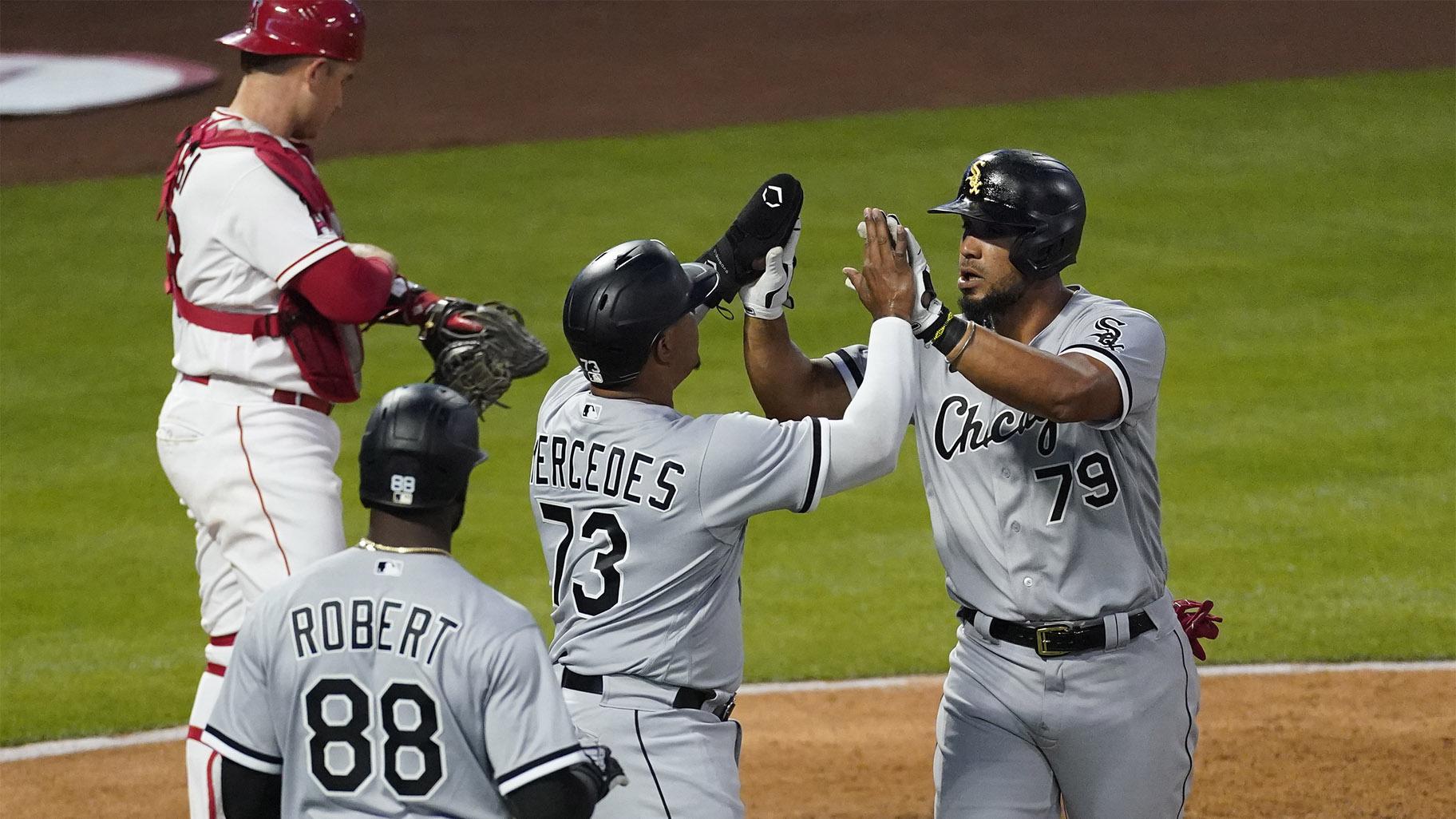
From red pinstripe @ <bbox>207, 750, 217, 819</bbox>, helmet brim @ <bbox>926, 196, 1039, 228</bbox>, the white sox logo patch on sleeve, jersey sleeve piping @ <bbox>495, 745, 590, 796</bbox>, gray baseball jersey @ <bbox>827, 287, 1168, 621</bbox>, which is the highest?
helmet brim @ <bbox>926, 196, 1039, 228</bbox>

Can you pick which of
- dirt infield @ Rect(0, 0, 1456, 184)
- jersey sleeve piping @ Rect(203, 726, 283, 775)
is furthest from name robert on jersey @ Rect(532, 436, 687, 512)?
dirt infield @ Rect(0, 0, 1456, 184)

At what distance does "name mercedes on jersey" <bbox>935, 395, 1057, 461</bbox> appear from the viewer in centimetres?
405

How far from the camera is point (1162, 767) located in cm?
399

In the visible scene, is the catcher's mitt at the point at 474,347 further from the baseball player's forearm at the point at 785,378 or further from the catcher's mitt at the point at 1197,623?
the catcher's mitt at the point at 1197,623

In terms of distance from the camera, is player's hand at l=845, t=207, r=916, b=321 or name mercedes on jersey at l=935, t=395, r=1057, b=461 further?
name mercedes on jersey at l=935, t=395, r=1057, b=461

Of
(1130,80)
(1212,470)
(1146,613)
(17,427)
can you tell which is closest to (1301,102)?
(1130,80)

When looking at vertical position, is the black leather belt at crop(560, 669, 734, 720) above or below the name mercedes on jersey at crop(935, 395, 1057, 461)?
below

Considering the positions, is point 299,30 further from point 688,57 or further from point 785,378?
point 688,57

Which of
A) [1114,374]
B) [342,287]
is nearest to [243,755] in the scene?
[342,287]

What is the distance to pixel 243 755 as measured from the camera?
123 inches

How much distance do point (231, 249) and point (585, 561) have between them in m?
1.41

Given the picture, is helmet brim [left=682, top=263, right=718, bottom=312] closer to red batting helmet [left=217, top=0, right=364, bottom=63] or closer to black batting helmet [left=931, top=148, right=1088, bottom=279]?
black batting helmet [left=931, top=148, right=1088, bottom=279]

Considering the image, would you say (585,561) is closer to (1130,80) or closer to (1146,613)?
(1146,613)

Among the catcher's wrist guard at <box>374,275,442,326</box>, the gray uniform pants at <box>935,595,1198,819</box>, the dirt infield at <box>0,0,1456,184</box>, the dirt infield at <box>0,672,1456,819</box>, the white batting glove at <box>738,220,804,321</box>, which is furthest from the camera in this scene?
the dirt infield at <box>0,0,1456,184</box>
